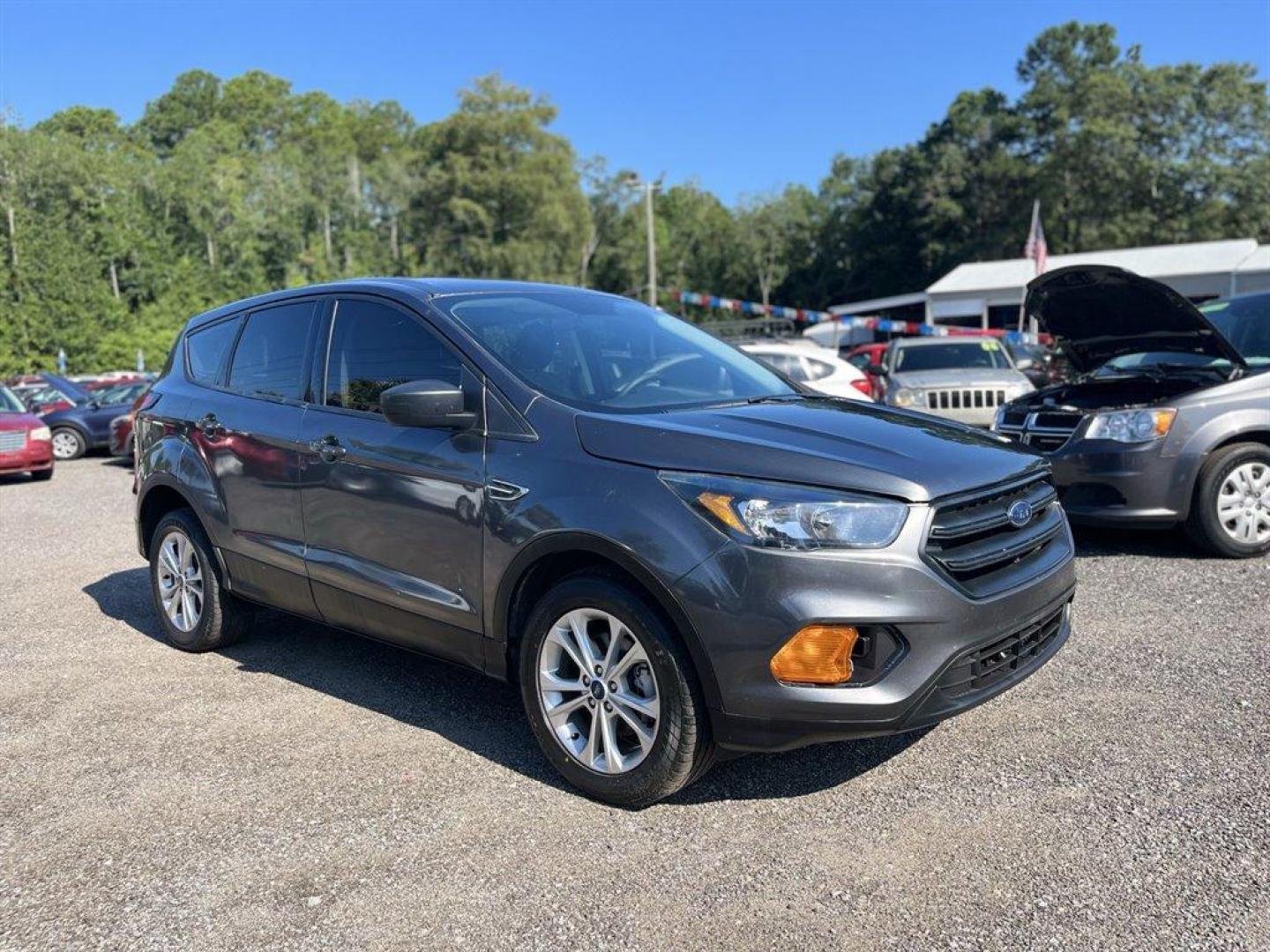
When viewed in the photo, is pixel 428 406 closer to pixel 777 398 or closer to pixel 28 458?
pixel 777 398

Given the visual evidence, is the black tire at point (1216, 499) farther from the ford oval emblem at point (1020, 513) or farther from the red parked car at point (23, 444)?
the red parked car at point (23, 444)

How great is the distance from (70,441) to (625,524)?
18.3 m

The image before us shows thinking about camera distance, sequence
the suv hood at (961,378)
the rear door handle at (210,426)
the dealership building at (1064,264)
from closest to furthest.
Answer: the rear door handle at (210,426), the suv hood at (961,378), the dealership building at (1064,264)

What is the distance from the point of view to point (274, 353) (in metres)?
4.69

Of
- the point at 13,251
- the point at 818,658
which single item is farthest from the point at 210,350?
the point at 13,251

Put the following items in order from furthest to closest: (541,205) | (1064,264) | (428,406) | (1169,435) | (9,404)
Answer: (541,205) → (1064,264) → (9,404) → (1169,435) → (428,406)

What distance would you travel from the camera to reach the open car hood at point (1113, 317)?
6.40 metres

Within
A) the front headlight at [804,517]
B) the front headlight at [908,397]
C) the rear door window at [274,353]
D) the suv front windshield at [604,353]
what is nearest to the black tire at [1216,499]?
the suv front windshield at [604,353]

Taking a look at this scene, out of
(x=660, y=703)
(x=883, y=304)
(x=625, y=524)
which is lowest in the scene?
(x=660, y=703)

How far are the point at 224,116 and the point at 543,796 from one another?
98.6 m

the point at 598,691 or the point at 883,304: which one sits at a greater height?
the point at 883,304

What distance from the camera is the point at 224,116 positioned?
8900 cm

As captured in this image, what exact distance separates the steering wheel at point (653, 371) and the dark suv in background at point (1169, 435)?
3.19 metres

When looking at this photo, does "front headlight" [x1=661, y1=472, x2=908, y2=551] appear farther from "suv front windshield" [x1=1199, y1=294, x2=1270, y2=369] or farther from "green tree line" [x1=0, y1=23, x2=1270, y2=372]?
"green tree line" [x1=0, y1=23, x2=1270, y2=372]
